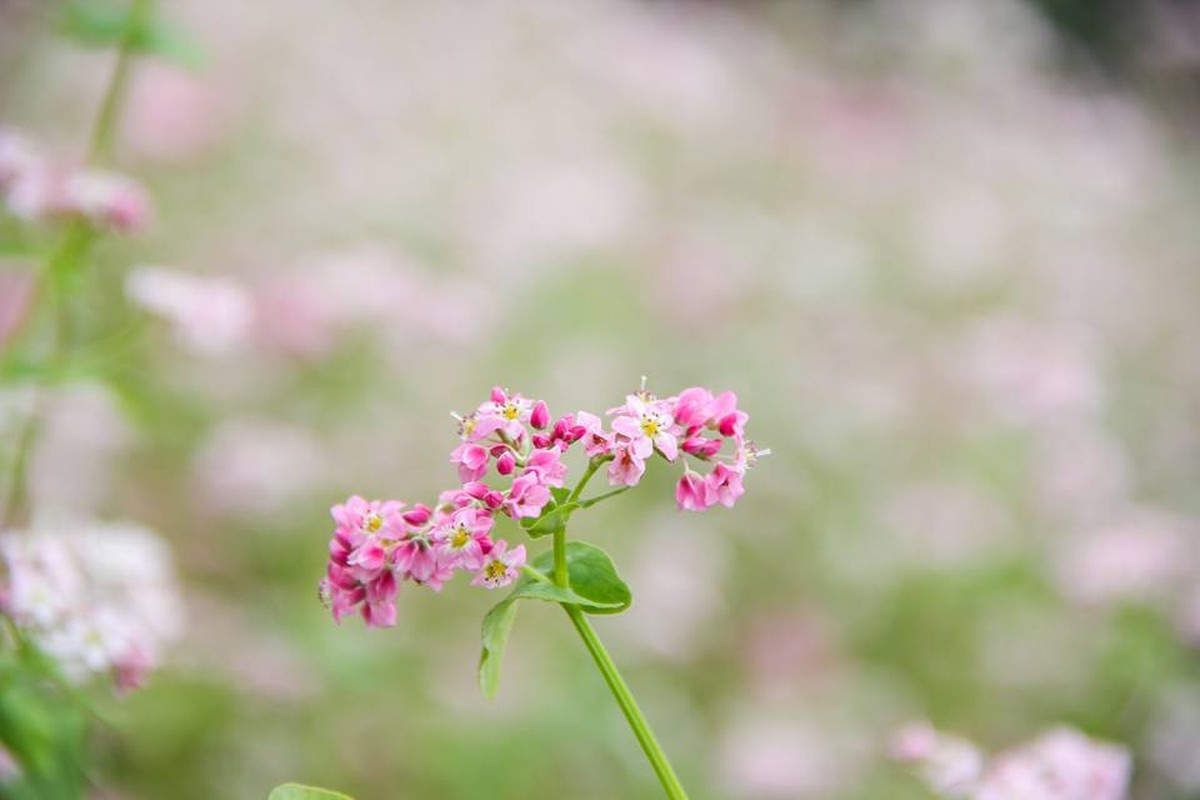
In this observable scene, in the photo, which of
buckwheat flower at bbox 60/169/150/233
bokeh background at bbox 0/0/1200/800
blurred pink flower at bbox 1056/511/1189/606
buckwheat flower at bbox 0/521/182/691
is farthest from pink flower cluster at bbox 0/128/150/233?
blurred pink flower at bbox 1056/511/1189/606

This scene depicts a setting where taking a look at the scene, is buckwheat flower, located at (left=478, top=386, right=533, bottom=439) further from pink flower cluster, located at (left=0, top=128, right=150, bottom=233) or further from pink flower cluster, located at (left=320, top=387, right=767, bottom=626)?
pink flower cluster, located at (left=0, top=128, right=150, bottom=233)

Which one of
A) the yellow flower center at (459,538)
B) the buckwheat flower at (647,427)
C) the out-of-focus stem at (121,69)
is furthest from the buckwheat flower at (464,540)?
the out-of-focus stem at (121,69)

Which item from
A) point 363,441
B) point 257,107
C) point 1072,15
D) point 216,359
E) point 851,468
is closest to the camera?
point 363,441

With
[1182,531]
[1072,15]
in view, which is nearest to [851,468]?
[1182,531]

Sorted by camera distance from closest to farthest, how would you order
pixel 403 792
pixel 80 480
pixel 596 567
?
1. pixel 596 567
2. pixel 403 792
3. pixel 80 480

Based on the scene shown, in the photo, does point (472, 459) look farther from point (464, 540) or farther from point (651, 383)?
point (651, 383)

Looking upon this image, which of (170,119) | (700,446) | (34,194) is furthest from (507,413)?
(170,119)

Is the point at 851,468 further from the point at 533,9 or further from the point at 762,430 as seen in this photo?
the point at 533,9
